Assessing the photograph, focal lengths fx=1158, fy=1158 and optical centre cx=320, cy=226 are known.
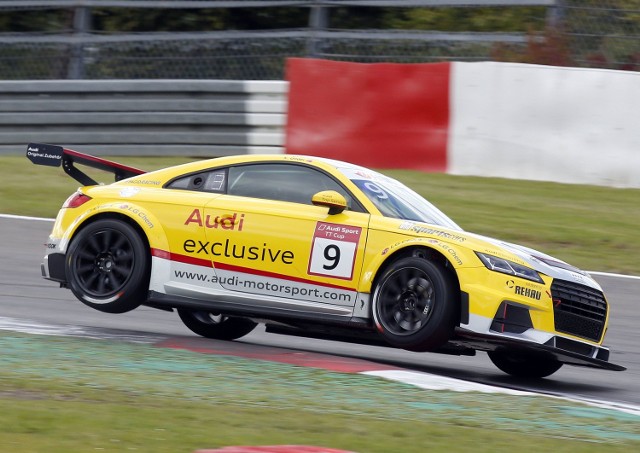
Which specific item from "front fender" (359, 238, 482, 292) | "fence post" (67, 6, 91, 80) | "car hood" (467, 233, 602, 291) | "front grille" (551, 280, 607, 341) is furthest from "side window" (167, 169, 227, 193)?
"fence post" (67, 6, 91, 80)

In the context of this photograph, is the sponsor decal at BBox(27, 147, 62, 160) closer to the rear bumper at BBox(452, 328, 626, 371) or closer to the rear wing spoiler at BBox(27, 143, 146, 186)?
the rear wing spoiler at BBox(27, 143, 146, 186)

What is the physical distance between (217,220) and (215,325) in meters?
1.29

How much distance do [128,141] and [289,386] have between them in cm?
1054

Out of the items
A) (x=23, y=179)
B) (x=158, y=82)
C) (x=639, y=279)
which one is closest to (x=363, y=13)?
(x=158, y=82)

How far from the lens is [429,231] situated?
25.7ft

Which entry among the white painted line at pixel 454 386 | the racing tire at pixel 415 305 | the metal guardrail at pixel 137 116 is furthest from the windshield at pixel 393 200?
the metal guardrail at pixel 137 116

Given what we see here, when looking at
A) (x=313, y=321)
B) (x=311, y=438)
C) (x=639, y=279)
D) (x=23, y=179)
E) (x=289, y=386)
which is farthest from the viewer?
(x=23, y=179)

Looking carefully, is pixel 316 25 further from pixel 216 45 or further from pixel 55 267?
pixel 55 267

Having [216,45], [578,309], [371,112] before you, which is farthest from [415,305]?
[216,45]

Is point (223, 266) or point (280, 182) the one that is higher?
point (280, 182)

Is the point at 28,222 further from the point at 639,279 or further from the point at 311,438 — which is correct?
the point at 311,438

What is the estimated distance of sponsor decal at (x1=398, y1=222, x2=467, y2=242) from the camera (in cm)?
775

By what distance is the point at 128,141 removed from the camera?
1666 cm

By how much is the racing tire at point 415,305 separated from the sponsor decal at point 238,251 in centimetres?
75
